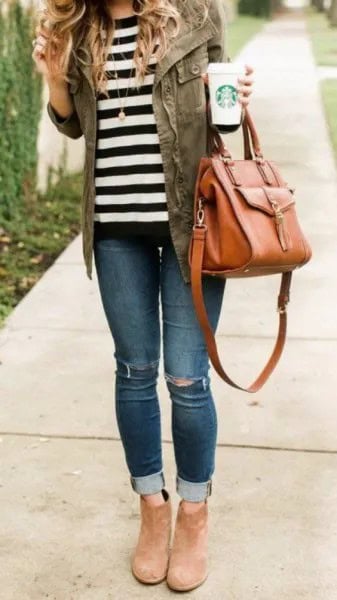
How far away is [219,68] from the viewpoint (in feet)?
7.57

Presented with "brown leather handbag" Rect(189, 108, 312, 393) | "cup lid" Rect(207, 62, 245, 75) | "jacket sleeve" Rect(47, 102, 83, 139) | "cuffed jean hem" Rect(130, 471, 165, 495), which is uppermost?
"cup lid" Rect(207, 62, 245, 75)

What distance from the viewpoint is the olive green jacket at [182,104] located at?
8.06 ft

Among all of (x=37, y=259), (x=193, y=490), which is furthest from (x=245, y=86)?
(x=37, y=259)

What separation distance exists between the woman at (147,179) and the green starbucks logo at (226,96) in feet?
0.15

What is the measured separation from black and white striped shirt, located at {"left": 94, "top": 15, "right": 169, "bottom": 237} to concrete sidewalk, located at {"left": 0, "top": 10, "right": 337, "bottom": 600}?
1.08 m

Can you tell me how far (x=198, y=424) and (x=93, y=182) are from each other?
2.48ft

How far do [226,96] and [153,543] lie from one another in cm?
138

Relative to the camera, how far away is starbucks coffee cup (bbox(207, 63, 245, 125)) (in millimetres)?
2299

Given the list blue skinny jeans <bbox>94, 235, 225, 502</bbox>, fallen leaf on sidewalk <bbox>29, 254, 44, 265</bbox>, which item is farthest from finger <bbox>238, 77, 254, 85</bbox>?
fallen leaf on sidewalk <bbox>29, 254, 44, 265</bbox>

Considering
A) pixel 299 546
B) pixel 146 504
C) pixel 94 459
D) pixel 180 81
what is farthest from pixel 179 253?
pixel 94 459

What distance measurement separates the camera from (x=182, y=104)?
2477 millimetres

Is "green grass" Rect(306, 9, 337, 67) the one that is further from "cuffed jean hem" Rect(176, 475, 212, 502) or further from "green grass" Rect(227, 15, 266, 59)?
"cuffed jean hem" Rect(176, 475, 212, 502)

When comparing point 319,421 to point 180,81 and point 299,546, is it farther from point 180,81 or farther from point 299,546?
point 180,81

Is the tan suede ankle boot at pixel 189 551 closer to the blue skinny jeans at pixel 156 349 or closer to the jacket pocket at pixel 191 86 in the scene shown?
the blue skinny jeans at pixel 156 349
